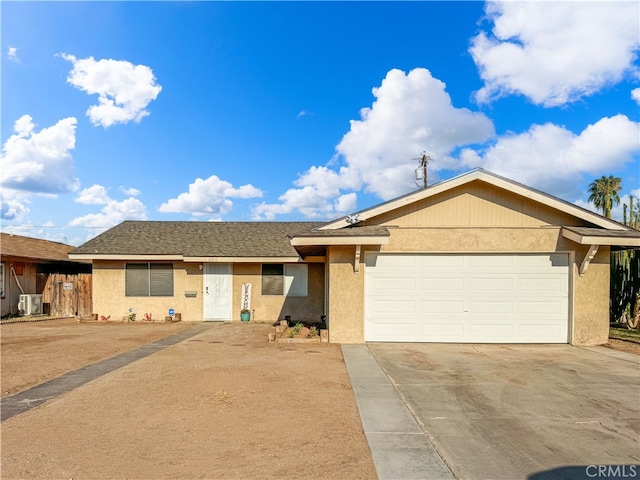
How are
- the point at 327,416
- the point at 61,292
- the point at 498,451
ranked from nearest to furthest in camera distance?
the point at 498,451
the point at 327,416
the point at 61,292

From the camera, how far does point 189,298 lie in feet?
57.2

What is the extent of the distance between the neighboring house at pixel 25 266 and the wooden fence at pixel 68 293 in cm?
127

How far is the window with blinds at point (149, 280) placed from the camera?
687 inches

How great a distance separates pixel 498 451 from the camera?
4.50 m

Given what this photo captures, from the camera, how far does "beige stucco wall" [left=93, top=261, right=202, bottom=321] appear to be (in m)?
17.4

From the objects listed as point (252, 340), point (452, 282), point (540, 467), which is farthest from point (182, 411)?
point (452, 282)

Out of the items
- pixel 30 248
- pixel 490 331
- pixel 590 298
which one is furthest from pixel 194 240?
pixel 590 298

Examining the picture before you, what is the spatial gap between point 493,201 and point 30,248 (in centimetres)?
2092

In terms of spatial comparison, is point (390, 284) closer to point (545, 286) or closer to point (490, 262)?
point (490, 262)

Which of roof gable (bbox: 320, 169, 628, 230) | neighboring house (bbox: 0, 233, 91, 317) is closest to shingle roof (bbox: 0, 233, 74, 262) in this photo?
neighboring house (bbox: 0, 233, 91, 317)

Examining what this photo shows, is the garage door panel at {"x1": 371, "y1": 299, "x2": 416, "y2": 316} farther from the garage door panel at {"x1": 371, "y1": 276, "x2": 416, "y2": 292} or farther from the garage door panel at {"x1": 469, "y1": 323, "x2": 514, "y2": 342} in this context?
the garage door panel at {"x1": 469, "y1": 323, "x2": 514, "y2": 342}

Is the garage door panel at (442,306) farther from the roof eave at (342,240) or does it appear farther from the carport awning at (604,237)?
the carport awning at (604,237)

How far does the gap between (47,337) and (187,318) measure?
5458 millimetres

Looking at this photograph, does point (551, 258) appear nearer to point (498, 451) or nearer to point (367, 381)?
point (367, 381)
